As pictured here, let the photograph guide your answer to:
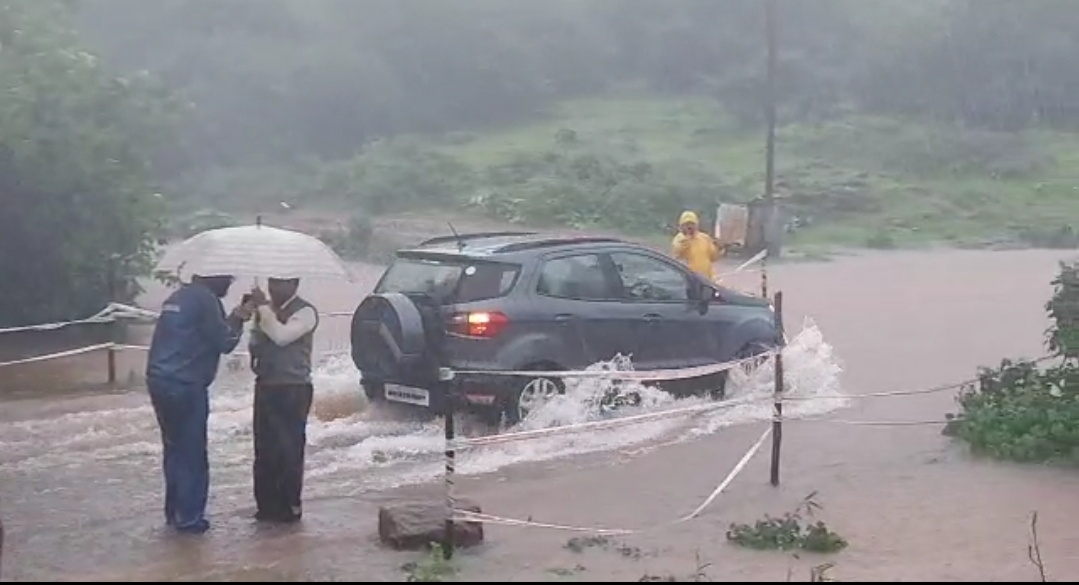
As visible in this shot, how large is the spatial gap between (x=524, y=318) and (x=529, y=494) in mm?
2162

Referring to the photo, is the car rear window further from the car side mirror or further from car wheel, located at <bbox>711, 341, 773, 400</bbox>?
car wheel, located at <bbox>711, 341, 773, 400</bbox>

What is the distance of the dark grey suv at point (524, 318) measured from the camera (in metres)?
11.5

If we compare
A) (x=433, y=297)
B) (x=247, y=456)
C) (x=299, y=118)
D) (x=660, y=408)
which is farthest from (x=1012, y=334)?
(x=299, y=118)

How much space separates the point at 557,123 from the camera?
56.8 m

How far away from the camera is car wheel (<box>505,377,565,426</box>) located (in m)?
11.7

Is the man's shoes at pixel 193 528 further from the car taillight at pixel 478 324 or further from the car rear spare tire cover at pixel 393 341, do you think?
the car taillight at pixel 478 324

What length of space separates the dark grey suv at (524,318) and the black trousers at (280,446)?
2.54m

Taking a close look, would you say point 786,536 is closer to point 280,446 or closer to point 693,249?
point 280,446

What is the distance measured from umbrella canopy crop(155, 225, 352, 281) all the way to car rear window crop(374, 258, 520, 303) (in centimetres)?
286

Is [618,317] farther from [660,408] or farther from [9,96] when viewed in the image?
[9,96]

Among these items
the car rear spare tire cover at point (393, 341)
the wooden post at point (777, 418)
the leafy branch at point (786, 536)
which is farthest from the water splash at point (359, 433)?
the leafy branch at point (786, 536)

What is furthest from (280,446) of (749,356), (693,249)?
(693,249)

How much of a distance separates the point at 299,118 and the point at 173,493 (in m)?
45.3

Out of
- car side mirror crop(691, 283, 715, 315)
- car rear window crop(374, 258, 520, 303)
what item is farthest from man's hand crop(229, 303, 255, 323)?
car side mirror crop(691, 283, 715, 315)
